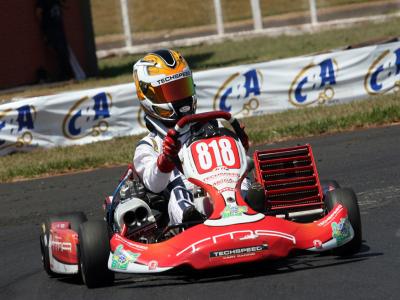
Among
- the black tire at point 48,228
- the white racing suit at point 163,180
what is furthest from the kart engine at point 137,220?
the black tire at point 48,228

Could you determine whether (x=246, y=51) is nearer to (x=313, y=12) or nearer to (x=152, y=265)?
(x=313, y=12)

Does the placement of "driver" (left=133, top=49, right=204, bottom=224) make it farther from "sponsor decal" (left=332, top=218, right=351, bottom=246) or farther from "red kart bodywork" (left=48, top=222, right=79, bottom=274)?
"sponsor decal" (left=332, top=218, right=351, bottom=246)

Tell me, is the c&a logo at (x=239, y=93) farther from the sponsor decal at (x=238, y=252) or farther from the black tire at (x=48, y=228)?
the sponsor decal at (x=238, y=252)

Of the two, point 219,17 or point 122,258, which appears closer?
point 122,258

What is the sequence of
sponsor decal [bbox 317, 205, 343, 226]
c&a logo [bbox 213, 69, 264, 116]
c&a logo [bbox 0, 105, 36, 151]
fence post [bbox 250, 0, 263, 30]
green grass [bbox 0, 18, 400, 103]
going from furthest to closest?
fence post [bbox 250, 0, 263, 30] < green grass [bbox 0, 18, 400, 103] < c&a logo [bbox 213, 69, 264, 116] < c&a logo [bbox 0, 105, 36, 151] < sponsor decal [bbox 317, 205, 343, 226]

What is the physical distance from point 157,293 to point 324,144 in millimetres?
6155

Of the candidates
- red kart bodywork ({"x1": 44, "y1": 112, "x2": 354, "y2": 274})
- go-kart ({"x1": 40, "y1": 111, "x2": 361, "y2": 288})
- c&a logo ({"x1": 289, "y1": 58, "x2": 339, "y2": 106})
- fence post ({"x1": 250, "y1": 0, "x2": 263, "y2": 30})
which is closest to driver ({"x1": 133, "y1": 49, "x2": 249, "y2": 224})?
go-kart ({"x1": 40, "y1": 111, "x2": 361, "y2": 288})

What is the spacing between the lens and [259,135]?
40.9 feet

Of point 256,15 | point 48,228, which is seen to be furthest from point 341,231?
point 256,15

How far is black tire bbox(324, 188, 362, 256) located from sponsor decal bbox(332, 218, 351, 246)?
5.8 inches

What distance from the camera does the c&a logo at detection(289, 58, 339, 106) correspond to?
1433 centimetres

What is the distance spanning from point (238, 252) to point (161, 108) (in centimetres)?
145

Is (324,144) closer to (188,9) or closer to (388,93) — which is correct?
(388,93)

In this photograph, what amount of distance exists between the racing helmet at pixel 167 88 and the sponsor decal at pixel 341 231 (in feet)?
4.37
